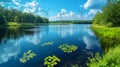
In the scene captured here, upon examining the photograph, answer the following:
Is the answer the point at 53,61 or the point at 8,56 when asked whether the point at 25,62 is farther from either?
the point at 8,56

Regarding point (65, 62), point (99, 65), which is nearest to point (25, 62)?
point (65, 62)

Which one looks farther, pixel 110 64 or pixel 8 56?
pixel 8 56

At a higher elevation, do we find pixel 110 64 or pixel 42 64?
pixel 110 64

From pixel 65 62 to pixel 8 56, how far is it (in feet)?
29.5

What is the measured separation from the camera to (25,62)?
66.7 feet

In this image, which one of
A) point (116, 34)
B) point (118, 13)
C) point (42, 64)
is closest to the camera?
point (42, 64)

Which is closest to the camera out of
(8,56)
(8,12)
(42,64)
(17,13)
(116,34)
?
(42,64)

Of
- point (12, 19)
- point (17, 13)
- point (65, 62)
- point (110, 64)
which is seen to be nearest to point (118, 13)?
point (65, 62)

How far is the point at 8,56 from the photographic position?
2408cm

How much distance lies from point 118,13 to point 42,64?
172 feet

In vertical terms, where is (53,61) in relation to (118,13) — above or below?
below

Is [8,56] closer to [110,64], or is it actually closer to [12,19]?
[110,64]

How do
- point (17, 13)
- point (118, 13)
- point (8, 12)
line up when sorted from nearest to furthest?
point (118, 13), point (8, 12), point (17, 13)

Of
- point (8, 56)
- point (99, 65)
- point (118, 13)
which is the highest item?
point (118, 13)
